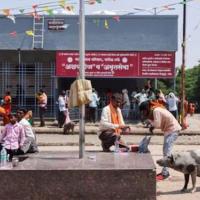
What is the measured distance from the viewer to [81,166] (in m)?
9.89

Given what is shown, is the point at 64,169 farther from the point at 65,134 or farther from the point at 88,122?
the point at 88,122

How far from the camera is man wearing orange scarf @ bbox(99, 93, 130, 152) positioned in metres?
12.6

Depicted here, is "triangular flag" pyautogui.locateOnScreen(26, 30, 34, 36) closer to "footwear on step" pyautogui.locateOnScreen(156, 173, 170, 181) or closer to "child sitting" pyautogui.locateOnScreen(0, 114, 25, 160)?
"child sitting" pyautogui.locateOnScreen(0, 114, 25, 160)

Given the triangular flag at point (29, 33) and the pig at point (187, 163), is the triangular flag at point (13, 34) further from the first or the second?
the pig at point (187, 163)

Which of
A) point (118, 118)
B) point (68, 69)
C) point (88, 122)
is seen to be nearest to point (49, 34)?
point (68, 69)

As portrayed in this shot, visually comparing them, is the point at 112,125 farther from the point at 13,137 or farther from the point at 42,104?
the point at 42,104

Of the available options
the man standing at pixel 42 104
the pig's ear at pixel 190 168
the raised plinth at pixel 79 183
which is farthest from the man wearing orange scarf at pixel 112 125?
the man standing at pixel 42 104

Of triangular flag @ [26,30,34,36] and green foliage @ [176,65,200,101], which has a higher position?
triangular flag @ [26,30,34,36]

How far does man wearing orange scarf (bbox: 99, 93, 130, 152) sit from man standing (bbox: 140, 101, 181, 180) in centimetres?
82

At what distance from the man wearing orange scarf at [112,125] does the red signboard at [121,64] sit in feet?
55.4

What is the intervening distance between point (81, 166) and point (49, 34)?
2108 centimetres

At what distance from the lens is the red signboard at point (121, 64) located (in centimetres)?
2964

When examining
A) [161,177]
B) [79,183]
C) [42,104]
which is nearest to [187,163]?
[161,177]

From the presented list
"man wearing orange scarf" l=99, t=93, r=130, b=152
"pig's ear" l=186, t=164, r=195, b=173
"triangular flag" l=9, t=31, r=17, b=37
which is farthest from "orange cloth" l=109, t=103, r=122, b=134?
"triangular flag" l=9, t=31, r=17, b=37
